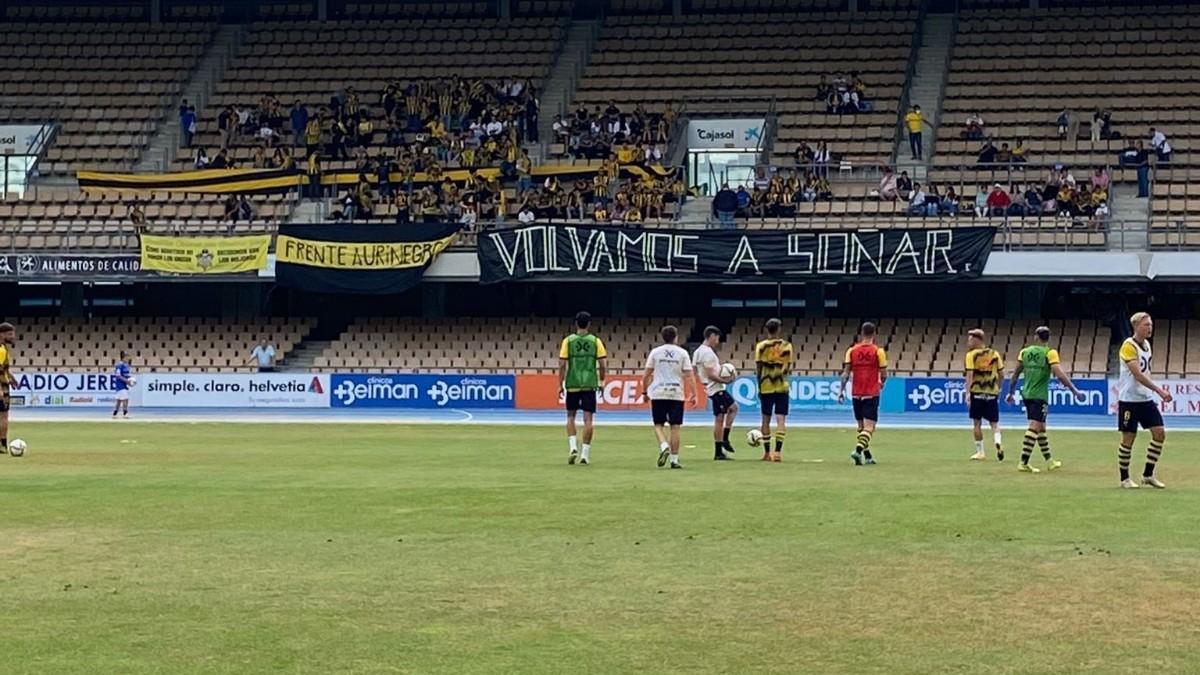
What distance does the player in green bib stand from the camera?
22969 millimetres

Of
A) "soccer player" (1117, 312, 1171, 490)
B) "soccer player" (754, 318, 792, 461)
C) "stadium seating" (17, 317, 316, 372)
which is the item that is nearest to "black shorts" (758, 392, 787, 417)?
"soccer player" (754, 318, 792, 461)

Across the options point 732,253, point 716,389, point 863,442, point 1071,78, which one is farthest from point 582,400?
point 1071,78

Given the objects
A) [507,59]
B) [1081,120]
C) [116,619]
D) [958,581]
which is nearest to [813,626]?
[958,581]

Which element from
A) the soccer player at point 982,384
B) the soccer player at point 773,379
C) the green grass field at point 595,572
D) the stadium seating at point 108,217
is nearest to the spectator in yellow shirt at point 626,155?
the stadium seating at point 108,217

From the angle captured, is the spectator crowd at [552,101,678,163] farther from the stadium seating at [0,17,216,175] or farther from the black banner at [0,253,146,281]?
the stadium seating at [0,17,216,175]

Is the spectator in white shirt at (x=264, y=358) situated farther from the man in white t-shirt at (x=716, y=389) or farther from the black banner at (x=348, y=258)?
the man in white t-shirt at (x=716, y=389)

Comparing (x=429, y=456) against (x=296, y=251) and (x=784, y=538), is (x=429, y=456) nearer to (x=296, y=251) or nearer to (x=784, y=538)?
(x=784, y=538)

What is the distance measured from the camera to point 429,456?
25594mm

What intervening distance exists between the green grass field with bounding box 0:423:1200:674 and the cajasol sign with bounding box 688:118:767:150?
105ft

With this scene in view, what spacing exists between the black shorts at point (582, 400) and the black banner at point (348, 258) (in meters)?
25.8

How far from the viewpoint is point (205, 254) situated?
49.5 metres

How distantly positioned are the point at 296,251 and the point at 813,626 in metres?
40.6

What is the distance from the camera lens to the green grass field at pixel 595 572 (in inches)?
355

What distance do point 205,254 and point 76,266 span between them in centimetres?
361
